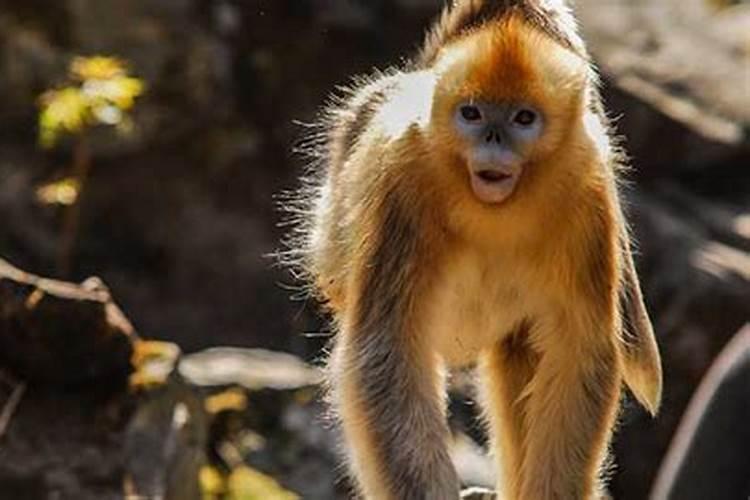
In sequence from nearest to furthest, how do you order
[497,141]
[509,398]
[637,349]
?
[497,141] < [509,398] < [637,349]

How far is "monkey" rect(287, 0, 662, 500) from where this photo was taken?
5.10m

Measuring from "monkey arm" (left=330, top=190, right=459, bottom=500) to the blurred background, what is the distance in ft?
15.1

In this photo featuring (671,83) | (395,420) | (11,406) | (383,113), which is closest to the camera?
(395,420)

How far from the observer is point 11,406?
685cm

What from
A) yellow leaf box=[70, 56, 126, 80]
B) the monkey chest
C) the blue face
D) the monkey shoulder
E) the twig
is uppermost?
the blue face

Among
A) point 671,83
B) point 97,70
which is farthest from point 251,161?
point 97,70

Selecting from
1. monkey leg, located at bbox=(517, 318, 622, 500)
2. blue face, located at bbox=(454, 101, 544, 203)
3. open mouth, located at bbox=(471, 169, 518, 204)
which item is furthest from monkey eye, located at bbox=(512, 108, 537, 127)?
monkey leg, located at bbox=(517, 318, 622, 500)

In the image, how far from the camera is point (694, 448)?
20.4 ft

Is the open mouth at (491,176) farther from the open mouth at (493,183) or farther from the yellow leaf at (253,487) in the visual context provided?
the yellow leaf at (253,487)

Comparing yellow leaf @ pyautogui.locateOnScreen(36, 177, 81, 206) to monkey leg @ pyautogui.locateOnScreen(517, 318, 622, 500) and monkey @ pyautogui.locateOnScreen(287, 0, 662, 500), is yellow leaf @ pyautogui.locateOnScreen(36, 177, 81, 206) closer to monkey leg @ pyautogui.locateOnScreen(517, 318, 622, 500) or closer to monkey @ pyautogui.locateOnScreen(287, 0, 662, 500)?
monkey @ pyautogui.locateOnScreen(287, 0, 662, 500)

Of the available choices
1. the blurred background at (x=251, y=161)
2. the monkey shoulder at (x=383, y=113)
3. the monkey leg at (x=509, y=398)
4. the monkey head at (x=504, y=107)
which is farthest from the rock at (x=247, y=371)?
the monkey head at (x=504, y=107)

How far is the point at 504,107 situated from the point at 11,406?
2519mm

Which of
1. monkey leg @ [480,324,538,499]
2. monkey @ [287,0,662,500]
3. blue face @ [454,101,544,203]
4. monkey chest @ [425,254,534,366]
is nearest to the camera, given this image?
blue face @ [454,101,544,203]

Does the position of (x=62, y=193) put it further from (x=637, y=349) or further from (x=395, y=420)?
(x=395, y=420)
